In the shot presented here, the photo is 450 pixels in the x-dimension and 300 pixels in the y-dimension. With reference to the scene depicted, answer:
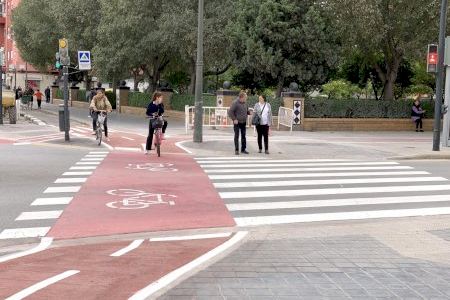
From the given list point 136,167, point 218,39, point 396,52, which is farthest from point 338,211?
point 218,39

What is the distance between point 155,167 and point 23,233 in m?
6.72

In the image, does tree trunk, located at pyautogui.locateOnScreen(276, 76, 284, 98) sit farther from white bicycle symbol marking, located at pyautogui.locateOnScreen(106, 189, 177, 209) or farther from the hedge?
white bicycle symbol marking, located at pyautogui.locateOnScreen(106, 189, 177, 209)

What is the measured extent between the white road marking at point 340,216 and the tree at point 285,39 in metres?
19.3

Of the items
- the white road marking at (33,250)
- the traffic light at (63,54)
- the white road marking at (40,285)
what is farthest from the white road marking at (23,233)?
the traffic light at (63,54)

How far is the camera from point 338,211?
9.95 meters

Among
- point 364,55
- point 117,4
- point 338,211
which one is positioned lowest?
point 338,211

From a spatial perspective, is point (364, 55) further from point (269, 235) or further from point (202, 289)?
point (202, 289)

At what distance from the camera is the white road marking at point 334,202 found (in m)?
10.1

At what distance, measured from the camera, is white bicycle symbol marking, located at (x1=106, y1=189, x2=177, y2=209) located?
994 cm

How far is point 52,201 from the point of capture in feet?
33.0

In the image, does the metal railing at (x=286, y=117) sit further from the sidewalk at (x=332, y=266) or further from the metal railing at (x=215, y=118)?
the sidewalk at (x=332, y=266)

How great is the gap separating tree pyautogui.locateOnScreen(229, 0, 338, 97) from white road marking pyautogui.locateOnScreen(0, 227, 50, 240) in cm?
2165

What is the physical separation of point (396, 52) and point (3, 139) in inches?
706

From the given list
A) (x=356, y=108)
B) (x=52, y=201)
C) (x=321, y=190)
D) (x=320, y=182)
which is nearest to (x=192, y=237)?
(x=52, y=201)
